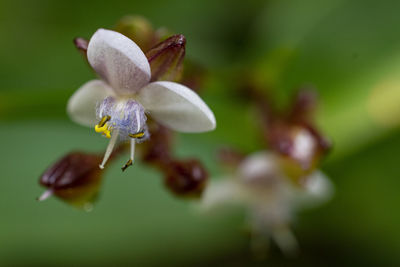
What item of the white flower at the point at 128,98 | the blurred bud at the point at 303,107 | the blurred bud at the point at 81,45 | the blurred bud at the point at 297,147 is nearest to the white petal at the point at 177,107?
the white flower at the point at 128,98

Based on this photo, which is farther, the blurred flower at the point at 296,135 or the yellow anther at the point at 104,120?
the blurred flower at the point at 296,135

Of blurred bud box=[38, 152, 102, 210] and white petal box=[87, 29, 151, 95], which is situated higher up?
white petal box=[87, 29, 151, 95]

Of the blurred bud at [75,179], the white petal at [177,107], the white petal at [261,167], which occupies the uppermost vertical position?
the white petal at [261,167]

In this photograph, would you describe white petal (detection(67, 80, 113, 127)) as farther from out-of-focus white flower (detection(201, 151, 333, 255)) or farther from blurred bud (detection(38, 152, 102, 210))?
out-of-focus white flower (detection(201, 151, 333, 255))

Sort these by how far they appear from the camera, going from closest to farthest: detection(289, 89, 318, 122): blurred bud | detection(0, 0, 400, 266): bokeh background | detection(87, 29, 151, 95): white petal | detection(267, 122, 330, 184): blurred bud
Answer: detection(87, 29, 151, 95): white petal → detection(267, 122, 330, 184): blurred bud → detection(289, 89, 318, 122): blurred bud → detection(0, 0, 400, 266): bokeh background

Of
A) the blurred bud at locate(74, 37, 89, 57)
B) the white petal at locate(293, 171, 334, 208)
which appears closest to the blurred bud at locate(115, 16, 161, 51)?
the blurred bud at locate(74, 37, 89, 57)

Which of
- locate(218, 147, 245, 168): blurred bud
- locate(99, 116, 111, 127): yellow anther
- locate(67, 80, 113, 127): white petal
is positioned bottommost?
locate(99, 116, 111, 127): yellow anther

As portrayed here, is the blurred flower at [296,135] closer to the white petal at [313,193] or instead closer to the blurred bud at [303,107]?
the blurred bud at [303,107]
